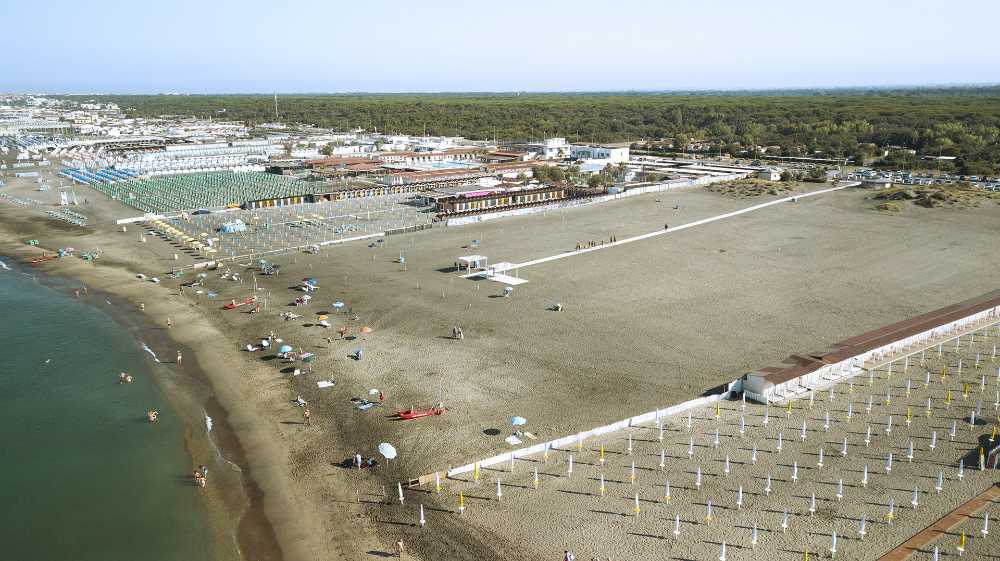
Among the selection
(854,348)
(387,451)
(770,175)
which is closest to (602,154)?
(770,175)

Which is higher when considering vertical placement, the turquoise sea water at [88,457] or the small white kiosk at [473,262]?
the small white kiosk at [473,262]

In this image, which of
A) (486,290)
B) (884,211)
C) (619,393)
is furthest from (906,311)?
(884,211)

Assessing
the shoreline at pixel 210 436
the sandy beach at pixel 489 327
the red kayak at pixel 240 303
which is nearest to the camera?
the shoreline at pixel 210 436

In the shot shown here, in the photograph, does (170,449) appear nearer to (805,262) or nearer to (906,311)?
(906,311)

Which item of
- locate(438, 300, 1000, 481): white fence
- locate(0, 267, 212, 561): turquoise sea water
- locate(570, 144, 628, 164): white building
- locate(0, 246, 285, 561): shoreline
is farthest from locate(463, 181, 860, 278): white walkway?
locate(570, 144, 628, 164): white building

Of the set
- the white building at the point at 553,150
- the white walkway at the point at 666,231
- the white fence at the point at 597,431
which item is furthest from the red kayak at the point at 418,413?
the white building at the point at 553,150

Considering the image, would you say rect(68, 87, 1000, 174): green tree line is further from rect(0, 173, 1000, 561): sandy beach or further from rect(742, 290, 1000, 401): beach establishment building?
rect(742, 290, 1000, 401): beach establishment building

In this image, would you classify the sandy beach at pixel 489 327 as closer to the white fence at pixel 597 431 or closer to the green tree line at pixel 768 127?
the white fence at pixel 597 431

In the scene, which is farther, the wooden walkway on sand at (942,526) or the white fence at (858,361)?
the white fence at (858,361)
